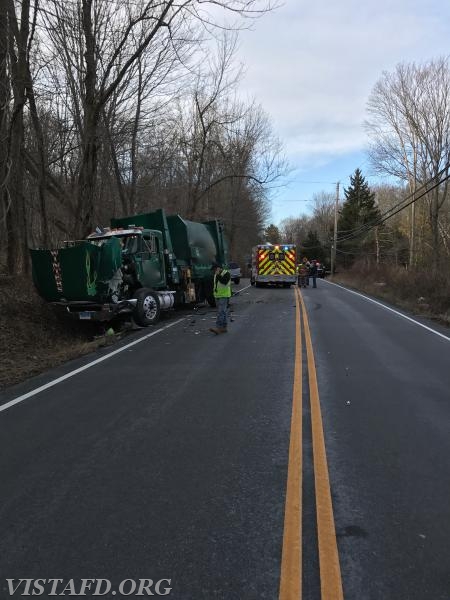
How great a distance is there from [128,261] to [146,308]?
147 cm

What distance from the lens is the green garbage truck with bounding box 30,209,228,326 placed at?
12.7m

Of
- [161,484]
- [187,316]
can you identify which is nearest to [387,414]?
[161,484]

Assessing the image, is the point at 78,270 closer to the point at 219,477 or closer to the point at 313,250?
the point at 219,477

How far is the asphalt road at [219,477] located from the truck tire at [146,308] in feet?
17.4

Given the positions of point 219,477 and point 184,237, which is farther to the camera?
point 184,237

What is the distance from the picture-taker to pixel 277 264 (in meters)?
32.4

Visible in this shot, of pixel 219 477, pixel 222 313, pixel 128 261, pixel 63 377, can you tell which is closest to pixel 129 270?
pixel 128 261

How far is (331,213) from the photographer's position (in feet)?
343

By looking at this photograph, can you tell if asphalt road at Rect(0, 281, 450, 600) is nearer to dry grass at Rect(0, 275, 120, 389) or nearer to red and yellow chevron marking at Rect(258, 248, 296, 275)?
dry grass at Rect(0, 275, 120, 389)

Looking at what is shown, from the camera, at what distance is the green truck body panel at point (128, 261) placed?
500 inches

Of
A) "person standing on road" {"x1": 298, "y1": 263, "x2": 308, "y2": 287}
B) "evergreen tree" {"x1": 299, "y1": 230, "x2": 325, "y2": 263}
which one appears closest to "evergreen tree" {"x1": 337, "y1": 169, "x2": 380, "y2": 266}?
"evergreen tree" {"x1": 299, "y1": 230, "x2": 325, "y2": 263}

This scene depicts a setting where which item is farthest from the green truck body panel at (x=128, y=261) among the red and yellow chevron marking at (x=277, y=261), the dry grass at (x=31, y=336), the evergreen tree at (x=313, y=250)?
Answer: the evergreen tree at (x=313, y=250)

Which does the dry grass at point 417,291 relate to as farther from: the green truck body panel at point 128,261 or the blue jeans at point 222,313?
the green truck body panel at point 128,261

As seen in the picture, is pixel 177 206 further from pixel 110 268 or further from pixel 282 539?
pixel 282 539
